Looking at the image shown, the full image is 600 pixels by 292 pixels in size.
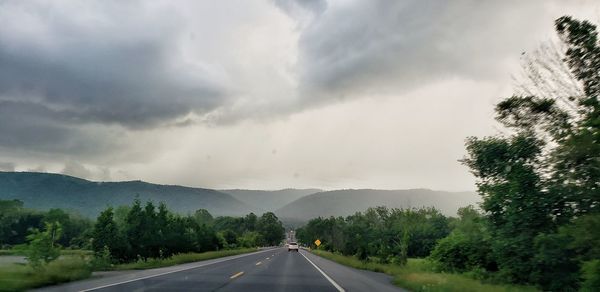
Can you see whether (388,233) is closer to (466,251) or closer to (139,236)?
(466,251)

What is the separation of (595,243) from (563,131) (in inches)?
292

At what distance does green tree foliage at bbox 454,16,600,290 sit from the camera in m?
18.8

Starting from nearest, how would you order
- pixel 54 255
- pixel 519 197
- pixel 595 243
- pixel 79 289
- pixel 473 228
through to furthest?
pixel 79 289 → pixel 595 243 → pixel 54 255 → pixel 519 197 → pixel 473 228

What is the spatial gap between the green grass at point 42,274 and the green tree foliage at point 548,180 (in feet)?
59.3

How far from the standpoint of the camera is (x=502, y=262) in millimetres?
24047

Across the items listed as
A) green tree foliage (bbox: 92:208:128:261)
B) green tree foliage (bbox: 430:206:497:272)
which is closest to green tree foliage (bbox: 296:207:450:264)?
green tree foliage (bbox: 430:206:497:272)

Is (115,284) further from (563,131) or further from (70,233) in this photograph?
(70,233)

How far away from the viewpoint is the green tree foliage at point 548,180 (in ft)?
61.8

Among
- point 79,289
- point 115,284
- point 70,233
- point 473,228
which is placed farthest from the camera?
point 70,233

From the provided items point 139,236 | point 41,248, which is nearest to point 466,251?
point 139,236

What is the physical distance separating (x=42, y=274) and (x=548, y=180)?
73.5ft

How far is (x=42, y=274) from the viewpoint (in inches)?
576

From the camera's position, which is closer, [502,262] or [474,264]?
[502,262]

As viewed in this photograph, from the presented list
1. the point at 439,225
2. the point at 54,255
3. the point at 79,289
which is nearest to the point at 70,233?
the point at 439,225
